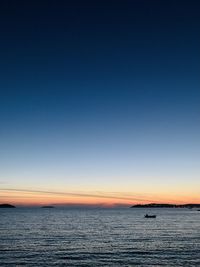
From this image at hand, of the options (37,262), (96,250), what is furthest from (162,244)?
(37,262)

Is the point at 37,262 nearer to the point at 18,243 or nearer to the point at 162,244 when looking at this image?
the point at 18,243

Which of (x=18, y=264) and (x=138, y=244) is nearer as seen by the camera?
(x=18, y=264)

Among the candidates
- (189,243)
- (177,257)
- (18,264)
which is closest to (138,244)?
(189,243)

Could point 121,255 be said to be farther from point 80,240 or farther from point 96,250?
point 80,240

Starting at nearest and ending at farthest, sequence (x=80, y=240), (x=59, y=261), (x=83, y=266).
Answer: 1. (x=83, y=266)
2. (x=59, y=261)
3. (x=80, y=240)

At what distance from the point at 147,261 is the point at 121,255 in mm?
5860

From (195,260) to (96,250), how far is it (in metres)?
16.3

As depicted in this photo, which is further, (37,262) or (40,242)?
(40,242)

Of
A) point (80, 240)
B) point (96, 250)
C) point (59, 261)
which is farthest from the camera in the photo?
point (80, 240)

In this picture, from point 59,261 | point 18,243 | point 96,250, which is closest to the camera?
point 59,261

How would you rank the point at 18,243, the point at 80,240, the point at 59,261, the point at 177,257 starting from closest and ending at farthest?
1. the point at 59,261
2. the point at 177,257
3. the point at 18,243
4. the point at 80,240

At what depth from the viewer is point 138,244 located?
65.8m

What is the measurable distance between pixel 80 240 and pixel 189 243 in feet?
68.1

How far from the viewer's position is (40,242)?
218 feet
